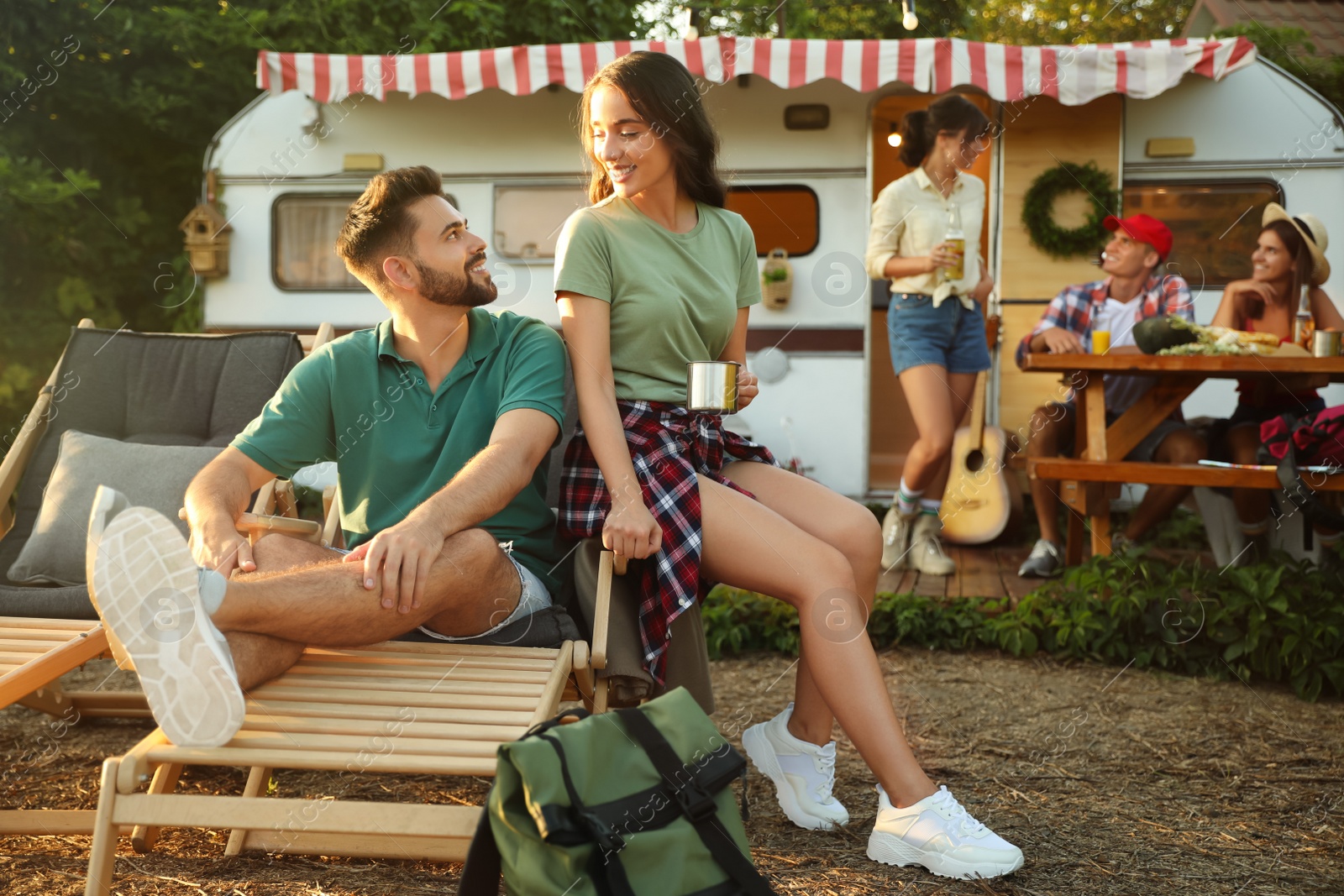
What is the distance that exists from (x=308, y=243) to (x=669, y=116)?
466 cm

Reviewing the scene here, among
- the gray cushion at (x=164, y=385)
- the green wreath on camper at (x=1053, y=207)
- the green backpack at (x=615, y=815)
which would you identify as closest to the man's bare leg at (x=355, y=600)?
the green backpack at (x=615, y=815)

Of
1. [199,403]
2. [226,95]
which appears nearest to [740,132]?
[199,403]

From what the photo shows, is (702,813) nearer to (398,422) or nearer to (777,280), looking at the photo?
(398,422)

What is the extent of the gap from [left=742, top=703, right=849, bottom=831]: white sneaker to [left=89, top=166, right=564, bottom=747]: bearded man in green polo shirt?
2.06 ft

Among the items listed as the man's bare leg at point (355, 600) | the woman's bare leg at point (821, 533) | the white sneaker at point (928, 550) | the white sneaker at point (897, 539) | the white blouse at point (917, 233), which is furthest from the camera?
the white sneaker at point (897, 539)

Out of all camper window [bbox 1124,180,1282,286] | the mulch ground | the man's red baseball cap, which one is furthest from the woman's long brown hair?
camper window [bbox 1124,180,1282,286]

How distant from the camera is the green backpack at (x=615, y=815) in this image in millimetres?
1752

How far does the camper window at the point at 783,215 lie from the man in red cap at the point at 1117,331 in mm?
1539

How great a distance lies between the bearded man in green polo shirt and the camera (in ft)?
6.37

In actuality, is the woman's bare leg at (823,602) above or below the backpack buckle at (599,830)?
above

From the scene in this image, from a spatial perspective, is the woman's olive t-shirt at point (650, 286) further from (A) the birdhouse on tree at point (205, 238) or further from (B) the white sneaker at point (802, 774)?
(A) the birdhouse on tree at point (205, 238)

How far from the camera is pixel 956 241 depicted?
485 cm

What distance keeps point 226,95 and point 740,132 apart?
4792 millimetres

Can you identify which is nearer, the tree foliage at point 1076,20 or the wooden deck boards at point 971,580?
the wooden deck boards at point 971,580
